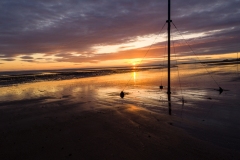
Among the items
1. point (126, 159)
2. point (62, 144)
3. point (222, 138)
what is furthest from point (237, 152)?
point (62, 144)

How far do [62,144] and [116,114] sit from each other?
14.5ft

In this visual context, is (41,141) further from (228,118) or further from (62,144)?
(228,118)

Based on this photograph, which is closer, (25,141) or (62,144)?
(62,144)

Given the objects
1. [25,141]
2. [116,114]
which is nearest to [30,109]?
[25,141]

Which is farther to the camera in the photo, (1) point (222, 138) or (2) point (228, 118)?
(2) point (228, 118)

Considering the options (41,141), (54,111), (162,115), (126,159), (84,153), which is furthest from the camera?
(54,111)

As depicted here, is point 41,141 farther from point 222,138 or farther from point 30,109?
point 222,138

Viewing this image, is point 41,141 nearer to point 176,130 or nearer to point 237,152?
point 176,130

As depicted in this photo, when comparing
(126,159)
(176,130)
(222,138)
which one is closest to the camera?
(126,159)

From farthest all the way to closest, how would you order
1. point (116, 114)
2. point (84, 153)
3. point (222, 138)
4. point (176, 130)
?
point (116, 114)
point (176, 130)
point (222, 138)
point (84, 153)

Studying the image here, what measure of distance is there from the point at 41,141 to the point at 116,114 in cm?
471

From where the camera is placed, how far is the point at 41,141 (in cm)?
703

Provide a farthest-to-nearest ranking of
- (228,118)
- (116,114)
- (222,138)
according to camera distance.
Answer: (116,114) < (228,118) < (222,138)

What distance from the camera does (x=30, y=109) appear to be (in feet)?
41.5
